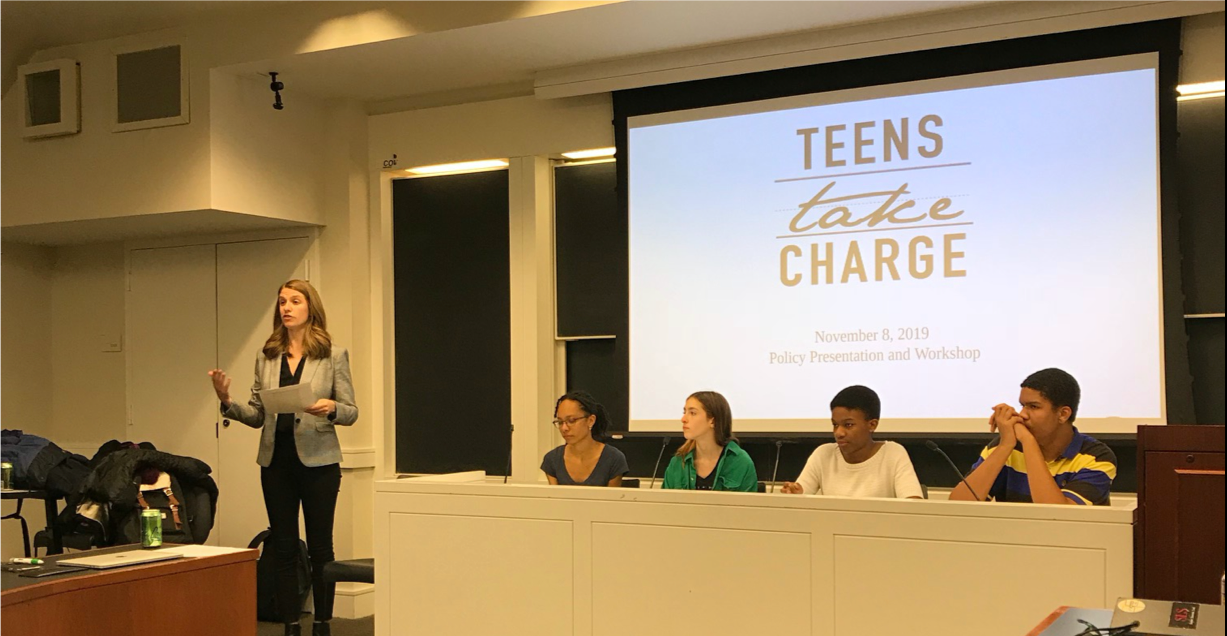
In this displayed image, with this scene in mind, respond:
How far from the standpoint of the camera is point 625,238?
5.30 m

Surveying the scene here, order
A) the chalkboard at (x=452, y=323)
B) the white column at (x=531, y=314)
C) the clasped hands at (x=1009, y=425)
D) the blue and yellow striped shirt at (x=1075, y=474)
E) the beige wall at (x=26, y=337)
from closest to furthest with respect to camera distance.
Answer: the blue and yellow striped shirt at (x=1075, y=474)
the clasped hands at (x=1009, y=425)
the white column at (x=531, y=314)
the chalkboard at (x=452, y=323)
the beige wall at (x=26, y=337)

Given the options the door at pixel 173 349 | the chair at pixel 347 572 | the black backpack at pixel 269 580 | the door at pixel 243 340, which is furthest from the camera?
the door at pixel 173 349

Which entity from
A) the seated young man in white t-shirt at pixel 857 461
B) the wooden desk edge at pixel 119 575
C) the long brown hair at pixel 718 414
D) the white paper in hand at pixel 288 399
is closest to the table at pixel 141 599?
the wooden desk edge at pixel 119 575

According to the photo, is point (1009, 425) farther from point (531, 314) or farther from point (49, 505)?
point (49, 505)

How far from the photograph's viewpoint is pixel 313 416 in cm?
427

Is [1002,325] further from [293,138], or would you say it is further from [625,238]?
[293,138]

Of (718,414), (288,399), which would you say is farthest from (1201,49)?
(288,399)

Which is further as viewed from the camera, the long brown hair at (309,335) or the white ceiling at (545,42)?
the white ceiling at (545,42)

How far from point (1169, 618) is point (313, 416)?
10.7ft

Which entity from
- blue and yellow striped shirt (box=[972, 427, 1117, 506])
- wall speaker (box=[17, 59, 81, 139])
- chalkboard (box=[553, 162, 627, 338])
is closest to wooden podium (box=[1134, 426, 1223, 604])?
blue and yellow striped shirt (box=[972, 427, 1117, 506])

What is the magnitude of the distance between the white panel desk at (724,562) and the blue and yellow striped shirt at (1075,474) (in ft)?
1.02

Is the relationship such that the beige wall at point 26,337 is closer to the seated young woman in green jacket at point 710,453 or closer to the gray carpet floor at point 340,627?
the gray carpet floor at point 340,627

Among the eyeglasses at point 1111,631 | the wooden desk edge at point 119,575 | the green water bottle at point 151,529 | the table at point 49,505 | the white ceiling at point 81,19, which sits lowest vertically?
the table at point 49,505

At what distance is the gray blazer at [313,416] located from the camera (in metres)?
4.27
